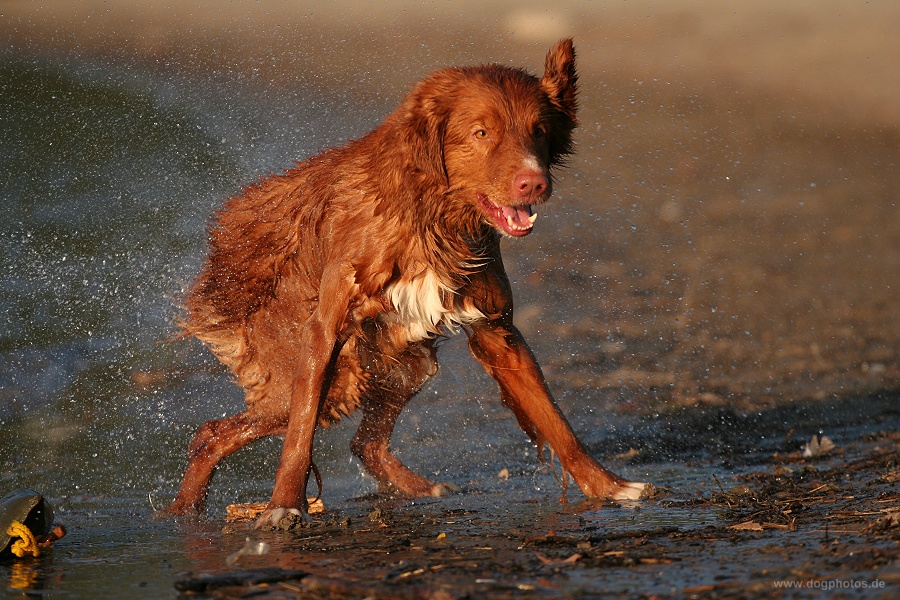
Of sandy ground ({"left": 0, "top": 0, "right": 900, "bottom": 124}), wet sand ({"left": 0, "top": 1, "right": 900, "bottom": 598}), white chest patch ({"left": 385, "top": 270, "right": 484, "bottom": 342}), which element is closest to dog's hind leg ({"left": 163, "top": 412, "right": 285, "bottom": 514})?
wet sand ({"left": 0, "top": 1, "right": 900, "bottom": 598})

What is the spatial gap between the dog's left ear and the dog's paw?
240 centimetres

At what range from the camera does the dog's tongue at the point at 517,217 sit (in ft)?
18.2

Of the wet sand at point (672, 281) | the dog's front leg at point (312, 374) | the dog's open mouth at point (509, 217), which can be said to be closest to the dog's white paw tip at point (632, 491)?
the wet sand at point (672, 281)

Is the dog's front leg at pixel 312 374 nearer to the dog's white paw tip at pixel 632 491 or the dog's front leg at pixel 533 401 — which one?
the dog's front leg at pixel 533 401

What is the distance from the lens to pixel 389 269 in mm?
5648

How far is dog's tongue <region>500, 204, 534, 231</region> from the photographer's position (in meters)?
5.56

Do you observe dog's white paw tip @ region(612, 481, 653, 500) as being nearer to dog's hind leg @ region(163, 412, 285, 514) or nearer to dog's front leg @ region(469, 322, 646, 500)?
dog's front leg @ region(469, 322, 646, 500)

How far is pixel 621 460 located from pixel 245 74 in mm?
8731

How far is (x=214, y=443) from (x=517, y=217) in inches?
99.5

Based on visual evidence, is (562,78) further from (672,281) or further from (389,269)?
(672,281)

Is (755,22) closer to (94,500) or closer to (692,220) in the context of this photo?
(692,220)

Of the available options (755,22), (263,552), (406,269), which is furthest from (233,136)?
(755,22)

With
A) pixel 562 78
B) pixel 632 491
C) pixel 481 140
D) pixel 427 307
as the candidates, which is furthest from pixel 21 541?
pixel 562 78

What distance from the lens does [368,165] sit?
229 inches
